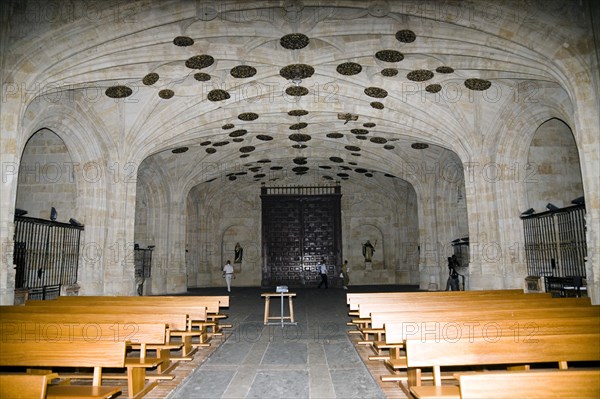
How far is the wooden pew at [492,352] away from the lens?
3309mm

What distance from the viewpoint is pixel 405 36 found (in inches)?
371

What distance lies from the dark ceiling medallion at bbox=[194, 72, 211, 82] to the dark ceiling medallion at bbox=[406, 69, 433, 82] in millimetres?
5267

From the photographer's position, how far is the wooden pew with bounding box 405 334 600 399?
3309 mm

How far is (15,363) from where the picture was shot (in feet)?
11.6

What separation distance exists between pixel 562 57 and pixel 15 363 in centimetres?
917

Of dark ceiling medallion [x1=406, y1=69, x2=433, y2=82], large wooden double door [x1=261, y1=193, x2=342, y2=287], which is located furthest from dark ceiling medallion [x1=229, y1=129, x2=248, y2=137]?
large wooden double door [x1=261, y1=193, x2=342, y2=287]

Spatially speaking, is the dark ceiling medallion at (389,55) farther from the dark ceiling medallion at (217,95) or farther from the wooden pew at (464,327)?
the wooden pew at (464,327)

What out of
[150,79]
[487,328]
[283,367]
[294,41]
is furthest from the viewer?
[150,79]

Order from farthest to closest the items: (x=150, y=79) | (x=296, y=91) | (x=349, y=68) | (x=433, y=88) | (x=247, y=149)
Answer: (x=247, y=149) → (x=296, y=91) → (x=433, y=88) → (x=349, y=68) → (x=150, y=79)

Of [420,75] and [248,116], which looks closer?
[420,75]

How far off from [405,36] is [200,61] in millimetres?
4829

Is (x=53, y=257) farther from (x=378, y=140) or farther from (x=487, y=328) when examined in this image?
(x=378, y=140)

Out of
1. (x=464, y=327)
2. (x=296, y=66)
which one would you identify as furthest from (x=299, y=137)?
(x=464, y=327)

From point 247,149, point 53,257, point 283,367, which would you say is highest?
point 247,149
